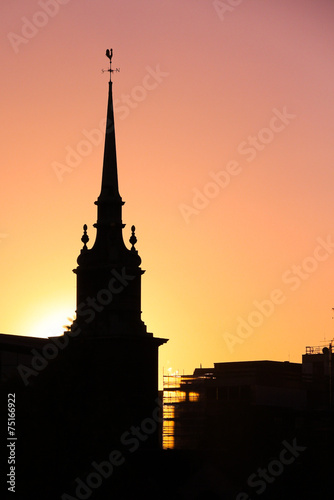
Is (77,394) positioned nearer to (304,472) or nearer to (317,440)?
(304,472)

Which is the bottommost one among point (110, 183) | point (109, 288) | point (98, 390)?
point (98, 390)

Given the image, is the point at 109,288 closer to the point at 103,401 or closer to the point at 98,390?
the point at 98,390

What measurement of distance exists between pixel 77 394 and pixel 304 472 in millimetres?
35071

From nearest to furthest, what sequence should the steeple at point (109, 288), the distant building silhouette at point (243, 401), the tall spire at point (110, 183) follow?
1. the steeple at point (109, 288)
2. the tall spire at point (110, 183)
3. the distant building silhouette at point (243, 401)

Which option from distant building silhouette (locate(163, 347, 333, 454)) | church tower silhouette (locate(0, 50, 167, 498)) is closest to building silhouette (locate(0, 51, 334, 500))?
church tower silhouette (locate(0, 50, 167, 498))

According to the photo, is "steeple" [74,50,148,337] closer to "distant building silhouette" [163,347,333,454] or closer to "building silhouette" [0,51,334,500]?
"building silhouette" [0,51,334,500]

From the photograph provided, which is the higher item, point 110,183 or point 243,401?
point 110,183

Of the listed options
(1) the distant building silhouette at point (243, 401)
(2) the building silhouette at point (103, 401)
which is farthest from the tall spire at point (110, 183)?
(1) the distant building silhouette at point (243, 401)

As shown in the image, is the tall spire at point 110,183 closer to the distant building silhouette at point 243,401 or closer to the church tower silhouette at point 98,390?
the church tower silhouette at point 98,390

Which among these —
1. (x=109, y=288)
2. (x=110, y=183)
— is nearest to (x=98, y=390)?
(x=109, y=288)

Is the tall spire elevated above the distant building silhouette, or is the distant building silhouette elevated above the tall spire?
the tall spire

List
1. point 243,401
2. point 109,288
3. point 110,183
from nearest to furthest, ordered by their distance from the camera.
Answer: point 109,288 → point 110,183 → point 243,401

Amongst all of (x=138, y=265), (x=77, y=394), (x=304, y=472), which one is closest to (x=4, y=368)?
(x=77, y=394)

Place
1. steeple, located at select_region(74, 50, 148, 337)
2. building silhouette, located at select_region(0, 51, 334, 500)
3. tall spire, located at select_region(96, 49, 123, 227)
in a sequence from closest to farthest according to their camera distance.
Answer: building silhouette, located at select_region(0, 51, 334, 500)
steeple, located at select_region(74, 50, 148, 337)
tall spire, located at select_region(96, 49, 123, 227)
